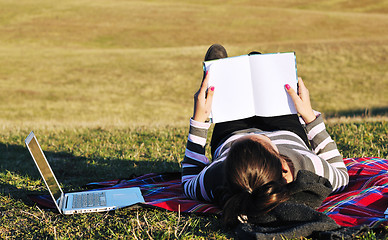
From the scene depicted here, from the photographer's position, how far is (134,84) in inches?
983

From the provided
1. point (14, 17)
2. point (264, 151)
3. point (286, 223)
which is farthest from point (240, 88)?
point (14, 17)

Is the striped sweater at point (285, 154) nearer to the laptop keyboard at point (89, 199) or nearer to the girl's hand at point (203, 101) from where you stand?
the girl's hand at point (203, 101)

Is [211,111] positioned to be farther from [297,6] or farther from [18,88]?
[297,6]

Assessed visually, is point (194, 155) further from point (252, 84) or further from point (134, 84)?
point (134, 84)

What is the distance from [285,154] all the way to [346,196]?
73 cm

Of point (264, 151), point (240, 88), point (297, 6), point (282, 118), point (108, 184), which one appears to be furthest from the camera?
point (297, 6)

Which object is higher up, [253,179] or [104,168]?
[253,179]

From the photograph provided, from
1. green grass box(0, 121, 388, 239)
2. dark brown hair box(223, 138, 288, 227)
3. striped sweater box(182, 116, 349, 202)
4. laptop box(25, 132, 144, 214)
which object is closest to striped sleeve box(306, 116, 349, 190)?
striped sweater box(182, 116, 349, 202)

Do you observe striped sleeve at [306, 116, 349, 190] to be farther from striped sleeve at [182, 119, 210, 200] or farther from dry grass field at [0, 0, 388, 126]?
dry grass field at [0, 0, 388, 126]

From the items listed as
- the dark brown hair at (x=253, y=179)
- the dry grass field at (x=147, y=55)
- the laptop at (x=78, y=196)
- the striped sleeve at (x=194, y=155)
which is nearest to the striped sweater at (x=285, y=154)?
the striped sleeve at (x=194, y=155)

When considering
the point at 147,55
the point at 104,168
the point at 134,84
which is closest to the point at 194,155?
the point at 104,168

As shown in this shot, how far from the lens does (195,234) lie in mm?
3367

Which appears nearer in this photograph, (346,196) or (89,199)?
(346,196)

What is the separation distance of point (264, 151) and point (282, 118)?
1419mm
